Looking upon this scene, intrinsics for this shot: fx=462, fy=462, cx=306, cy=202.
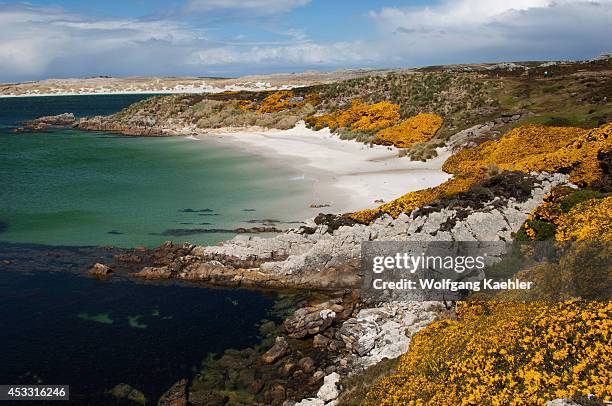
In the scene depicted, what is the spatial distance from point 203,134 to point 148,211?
40.1m

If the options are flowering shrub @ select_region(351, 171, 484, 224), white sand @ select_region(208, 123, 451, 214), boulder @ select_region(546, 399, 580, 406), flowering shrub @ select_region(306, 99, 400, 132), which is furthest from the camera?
flowering shrub @ select_region(306, 99, 400, 132)

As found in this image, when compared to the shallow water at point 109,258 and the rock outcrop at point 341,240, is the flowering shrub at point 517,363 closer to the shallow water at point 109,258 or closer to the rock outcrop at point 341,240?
the shallow water at point 109,258

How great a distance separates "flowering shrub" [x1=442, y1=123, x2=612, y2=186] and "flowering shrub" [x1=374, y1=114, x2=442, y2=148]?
9981 mm

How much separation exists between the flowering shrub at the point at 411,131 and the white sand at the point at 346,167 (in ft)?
4.74

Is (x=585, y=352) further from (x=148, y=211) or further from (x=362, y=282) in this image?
(x=148, y=211)

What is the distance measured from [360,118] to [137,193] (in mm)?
32776

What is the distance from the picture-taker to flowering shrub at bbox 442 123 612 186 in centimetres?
2419

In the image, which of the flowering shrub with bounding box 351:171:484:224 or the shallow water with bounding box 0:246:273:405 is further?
Answer: the flowering shrub with bounding box 351:171:484:224

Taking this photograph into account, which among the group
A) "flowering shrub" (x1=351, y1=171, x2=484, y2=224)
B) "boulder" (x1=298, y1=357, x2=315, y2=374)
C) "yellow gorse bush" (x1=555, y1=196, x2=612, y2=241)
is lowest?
"boulder" (x1=298, y1=357, x2=315, y2=374)

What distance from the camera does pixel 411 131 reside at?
51.3 meters

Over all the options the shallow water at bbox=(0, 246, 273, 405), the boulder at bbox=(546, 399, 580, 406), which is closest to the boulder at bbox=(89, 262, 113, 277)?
the shallow water at bbox=(0, 246, 273, 405)

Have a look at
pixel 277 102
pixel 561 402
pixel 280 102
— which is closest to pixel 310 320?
pixel 561 402

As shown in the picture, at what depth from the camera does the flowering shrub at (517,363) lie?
366 inches

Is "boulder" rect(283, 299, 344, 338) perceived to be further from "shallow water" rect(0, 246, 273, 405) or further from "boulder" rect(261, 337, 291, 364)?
"shallow water" rect(0, 246, 273, 405)
